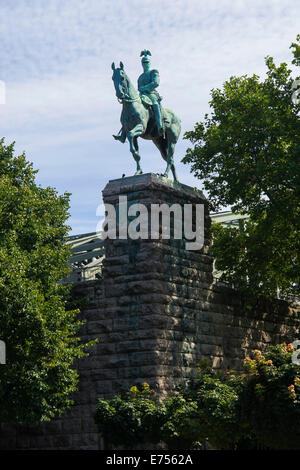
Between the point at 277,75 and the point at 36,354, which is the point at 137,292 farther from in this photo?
the point at 277,75

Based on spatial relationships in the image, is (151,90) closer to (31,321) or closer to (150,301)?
(150,301)

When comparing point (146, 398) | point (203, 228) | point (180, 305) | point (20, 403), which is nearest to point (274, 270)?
point (203, 228)

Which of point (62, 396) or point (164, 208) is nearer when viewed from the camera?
point (62, 396)

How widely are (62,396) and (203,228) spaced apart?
8.40 m

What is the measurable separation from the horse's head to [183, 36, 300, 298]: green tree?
5156 millimetres

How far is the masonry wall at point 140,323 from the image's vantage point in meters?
26.5

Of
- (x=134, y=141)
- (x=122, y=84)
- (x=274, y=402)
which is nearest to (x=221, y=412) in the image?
(x=274, y=402)

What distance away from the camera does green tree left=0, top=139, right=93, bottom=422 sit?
24.5 m

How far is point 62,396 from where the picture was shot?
26047 millimetres

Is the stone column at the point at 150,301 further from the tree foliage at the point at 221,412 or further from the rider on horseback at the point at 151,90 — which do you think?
the rider on horseback at the point at 151,90

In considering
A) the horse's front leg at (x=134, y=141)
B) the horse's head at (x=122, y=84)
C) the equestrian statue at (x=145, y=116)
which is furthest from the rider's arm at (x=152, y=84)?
the horse's front leg at (x=134, y=141)

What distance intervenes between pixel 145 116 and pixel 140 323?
7.57 meters

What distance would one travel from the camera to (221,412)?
2231 cm
